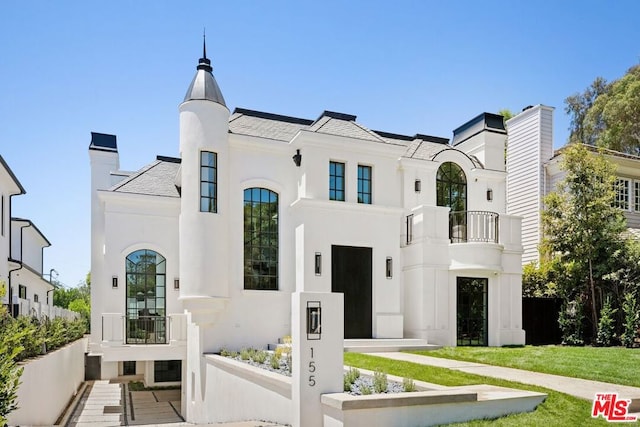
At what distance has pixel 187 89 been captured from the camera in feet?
48.7

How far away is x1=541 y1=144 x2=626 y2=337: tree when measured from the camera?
17297 millimetres

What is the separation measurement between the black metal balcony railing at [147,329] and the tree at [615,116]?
30.1 meters

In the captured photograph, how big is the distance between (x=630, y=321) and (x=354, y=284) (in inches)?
335

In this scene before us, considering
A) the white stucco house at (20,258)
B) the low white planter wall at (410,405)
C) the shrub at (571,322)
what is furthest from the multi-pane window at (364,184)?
the white stucco house at (20,258)

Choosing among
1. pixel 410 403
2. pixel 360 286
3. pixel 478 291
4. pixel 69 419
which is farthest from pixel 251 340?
pixel 410 403

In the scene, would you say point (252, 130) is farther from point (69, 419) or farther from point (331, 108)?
point (69, 419)

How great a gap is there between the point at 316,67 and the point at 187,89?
149 inches

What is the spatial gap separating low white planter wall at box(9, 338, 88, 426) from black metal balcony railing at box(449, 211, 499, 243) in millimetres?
11886

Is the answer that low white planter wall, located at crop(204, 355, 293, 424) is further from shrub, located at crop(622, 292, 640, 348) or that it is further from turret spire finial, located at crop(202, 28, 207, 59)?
shrub, located at crop(622, 292, 640, 348)

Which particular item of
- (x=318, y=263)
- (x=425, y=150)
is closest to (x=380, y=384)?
(x=318, y=263)

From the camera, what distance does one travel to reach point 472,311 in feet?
52.3

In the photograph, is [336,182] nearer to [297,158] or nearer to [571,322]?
[297,158]

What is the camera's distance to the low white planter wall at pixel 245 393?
789cm

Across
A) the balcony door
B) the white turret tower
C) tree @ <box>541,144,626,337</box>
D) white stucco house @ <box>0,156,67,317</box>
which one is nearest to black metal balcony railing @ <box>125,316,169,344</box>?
white stucco house @ <box>0,156,67,317</box>
